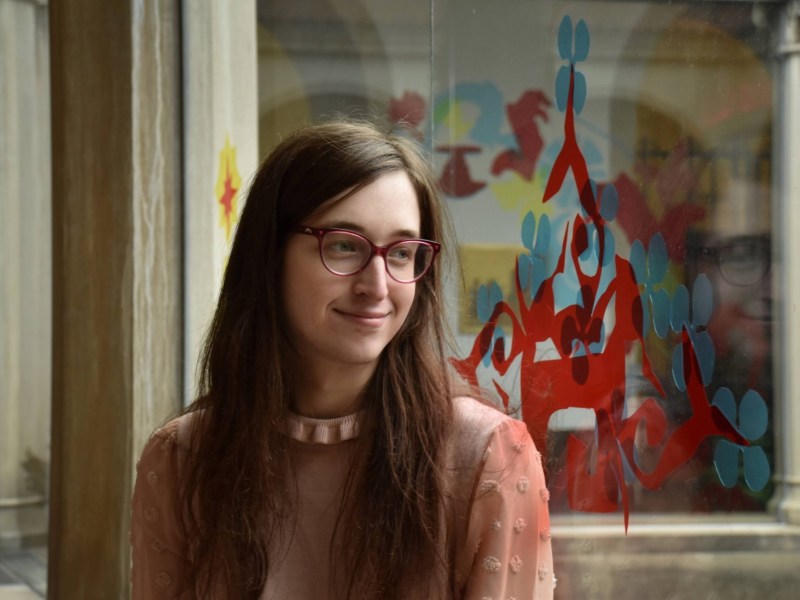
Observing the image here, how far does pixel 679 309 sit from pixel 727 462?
0.22 m

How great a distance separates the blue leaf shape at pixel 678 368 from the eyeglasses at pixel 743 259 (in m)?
0.16

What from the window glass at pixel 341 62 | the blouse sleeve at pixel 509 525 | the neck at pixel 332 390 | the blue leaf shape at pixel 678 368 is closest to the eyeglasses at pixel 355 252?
the neck at pixel 332 390

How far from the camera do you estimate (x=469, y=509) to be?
185 cm

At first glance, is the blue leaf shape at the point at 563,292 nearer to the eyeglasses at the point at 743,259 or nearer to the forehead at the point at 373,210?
the forehead at the point at 373,210

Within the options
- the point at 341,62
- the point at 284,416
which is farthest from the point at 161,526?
the point at 341,62

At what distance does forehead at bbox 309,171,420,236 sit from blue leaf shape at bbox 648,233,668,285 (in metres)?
0.35

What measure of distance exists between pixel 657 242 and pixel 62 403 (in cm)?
254

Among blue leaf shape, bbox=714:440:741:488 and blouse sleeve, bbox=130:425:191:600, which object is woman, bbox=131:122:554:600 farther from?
blue leaf shape, bbox=714:440:741:488

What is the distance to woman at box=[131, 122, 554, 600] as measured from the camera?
5.93ft

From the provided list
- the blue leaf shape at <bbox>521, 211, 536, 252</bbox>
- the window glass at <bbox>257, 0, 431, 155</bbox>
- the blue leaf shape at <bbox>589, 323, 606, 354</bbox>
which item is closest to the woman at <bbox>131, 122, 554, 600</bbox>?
the blue leaf shape at <bbox>589, 323, 606, 354</bbox>

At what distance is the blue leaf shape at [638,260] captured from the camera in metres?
1.76

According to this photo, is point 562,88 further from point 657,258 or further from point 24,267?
point 24,267

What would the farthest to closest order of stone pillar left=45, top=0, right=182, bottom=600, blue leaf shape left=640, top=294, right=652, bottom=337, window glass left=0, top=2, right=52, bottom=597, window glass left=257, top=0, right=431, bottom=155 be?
1. window glass left=0, top=2, right=52, bottom=597
2. stone pillar left=45, top=0, right=182, bottom=600
3. window glass left=257, top=0, right=431, bottom=155
4. blue leaf shape left=640, top=294, right=652, bottom=337

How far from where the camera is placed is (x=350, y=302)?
181 centimetres
